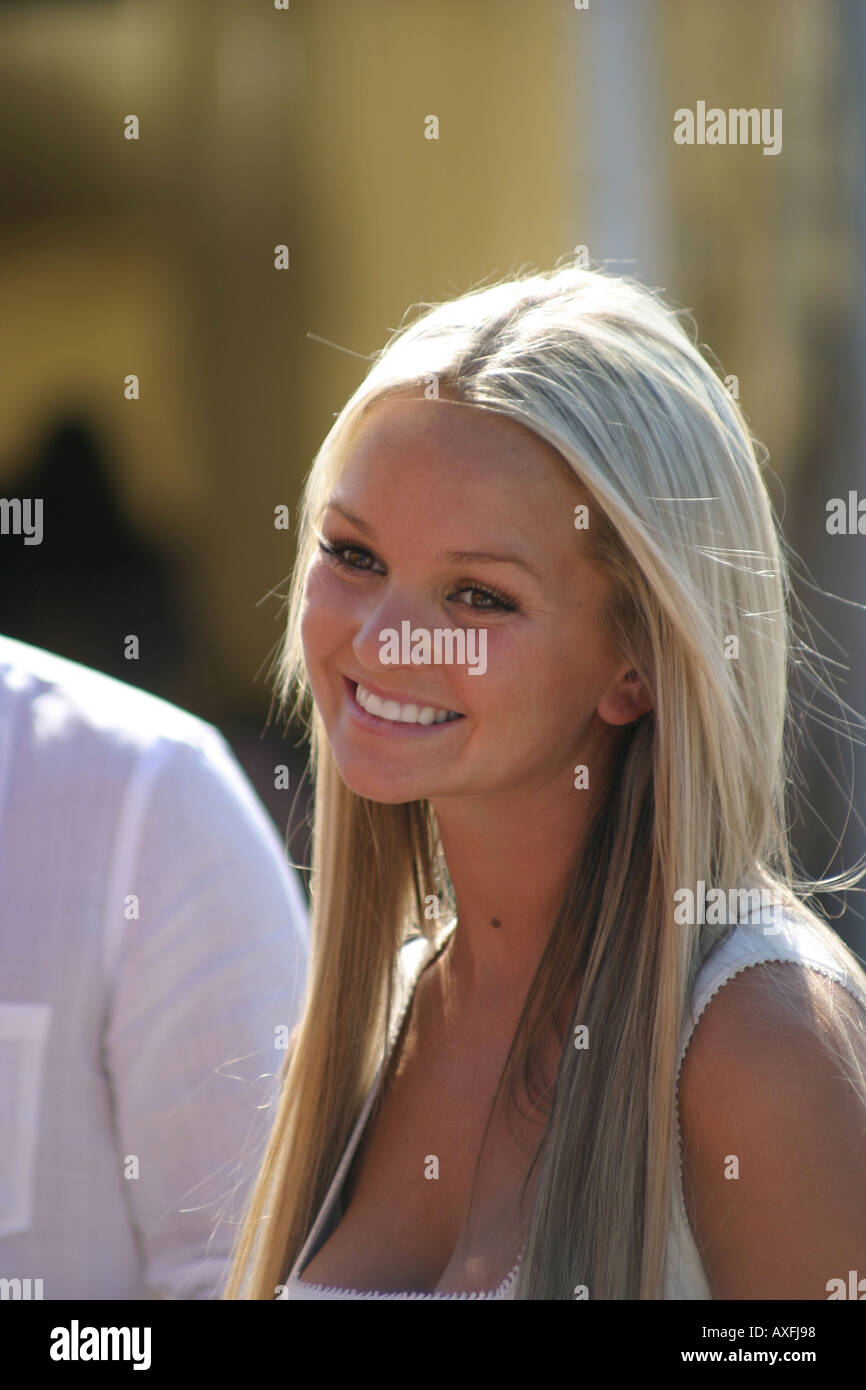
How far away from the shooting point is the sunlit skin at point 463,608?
1.33m

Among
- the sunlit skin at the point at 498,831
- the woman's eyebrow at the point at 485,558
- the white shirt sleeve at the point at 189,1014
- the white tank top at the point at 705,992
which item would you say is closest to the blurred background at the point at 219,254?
the white shirt sleeve at the point at 189,1014

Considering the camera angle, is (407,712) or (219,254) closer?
(407,712)

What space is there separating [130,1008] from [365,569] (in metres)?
0.64

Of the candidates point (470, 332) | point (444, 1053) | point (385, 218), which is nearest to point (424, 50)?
point (385, 218)

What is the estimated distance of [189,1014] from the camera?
5.69 feet

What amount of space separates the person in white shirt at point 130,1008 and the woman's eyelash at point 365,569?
1.54 ft

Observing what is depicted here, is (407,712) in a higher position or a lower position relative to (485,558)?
lower

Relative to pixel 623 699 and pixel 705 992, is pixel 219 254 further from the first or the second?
pixel 705 992

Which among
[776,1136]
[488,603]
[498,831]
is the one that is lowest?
[776,1136]

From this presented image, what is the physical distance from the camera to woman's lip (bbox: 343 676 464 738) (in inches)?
53.8

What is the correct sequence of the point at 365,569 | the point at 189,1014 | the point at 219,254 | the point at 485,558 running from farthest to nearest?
1. the point at 219,254
2. the point at 189,1014
3. the point at 365,569
4. the point at 485,558

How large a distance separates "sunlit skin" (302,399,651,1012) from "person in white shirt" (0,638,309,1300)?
0.41 m

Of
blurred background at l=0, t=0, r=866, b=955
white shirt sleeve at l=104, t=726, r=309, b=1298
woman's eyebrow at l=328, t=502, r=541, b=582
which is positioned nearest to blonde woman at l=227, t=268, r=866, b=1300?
woman's eyebrow at l=328, t=502, r=541, b=582

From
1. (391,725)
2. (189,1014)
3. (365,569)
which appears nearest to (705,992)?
(391,725)
